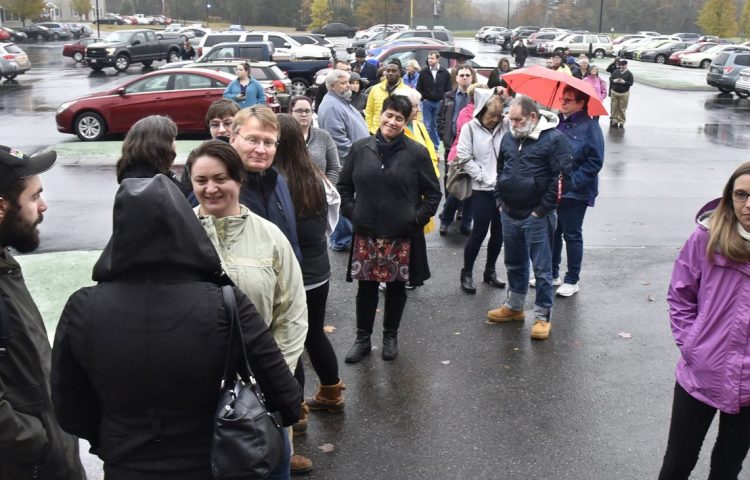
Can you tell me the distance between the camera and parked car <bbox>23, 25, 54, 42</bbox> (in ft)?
216

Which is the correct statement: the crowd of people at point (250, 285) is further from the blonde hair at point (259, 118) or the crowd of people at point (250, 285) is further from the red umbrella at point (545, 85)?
the red umbrella at point (545, 85)

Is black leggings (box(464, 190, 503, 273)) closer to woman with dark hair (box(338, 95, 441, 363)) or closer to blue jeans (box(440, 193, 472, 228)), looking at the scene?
woman with dark hair (box(338, 95, 441, 363))

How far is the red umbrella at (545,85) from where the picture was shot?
655 centimetres

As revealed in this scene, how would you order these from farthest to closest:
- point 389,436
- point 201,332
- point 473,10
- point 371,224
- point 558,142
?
point 473,10 → point 558,142 → point 371,224 → point 389,436 → point 201,332

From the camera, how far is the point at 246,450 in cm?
237

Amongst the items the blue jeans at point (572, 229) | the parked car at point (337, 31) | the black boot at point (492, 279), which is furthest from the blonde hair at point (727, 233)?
the parked car at point (337, 31)

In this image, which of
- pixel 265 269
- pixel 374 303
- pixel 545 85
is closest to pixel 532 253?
pixel 374 303

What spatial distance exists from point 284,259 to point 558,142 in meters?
3.36

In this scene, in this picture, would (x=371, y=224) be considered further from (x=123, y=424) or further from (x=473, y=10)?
(x=473, y=10)

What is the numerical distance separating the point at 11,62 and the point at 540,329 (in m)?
30.2

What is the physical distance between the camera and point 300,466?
426 cm

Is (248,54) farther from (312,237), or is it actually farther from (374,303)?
(312,237)

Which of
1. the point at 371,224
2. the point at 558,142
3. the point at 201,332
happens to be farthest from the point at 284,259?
the point at 558,142

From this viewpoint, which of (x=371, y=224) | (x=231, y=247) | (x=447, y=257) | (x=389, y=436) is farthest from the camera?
(x=447, y=257)
